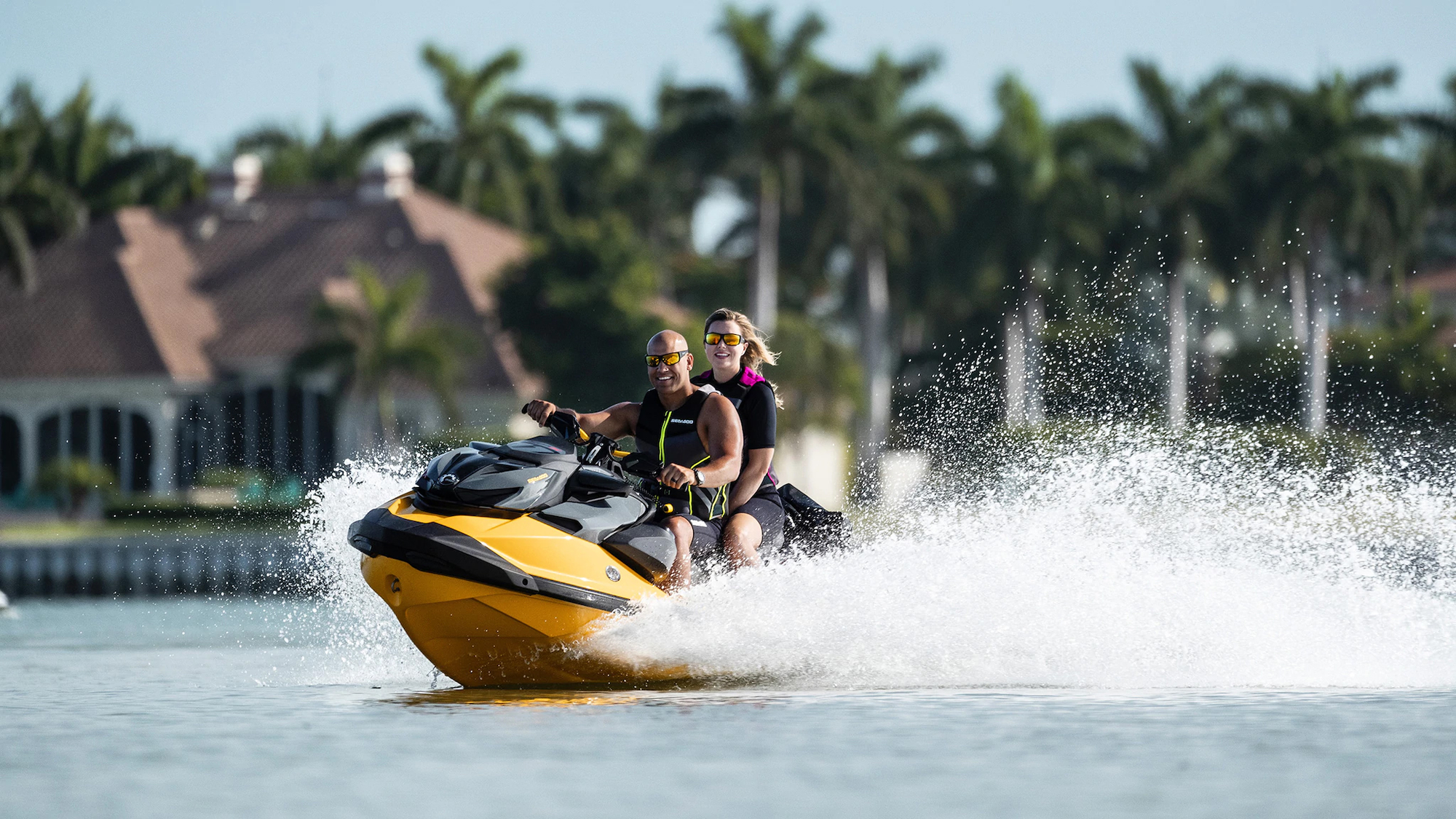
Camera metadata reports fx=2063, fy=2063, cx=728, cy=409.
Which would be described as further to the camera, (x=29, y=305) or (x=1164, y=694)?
(x=29, y=305)

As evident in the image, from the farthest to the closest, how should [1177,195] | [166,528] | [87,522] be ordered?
[1177,195] < [87,522] < [166,528]

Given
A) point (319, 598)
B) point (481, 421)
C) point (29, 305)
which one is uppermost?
point (29, 305)

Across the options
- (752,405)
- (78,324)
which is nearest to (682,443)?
(752,405)

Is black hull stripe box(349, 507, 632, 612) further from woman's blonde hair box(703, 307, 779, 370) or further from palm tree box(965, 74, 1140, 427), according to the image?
palm tree box(965, 74, 1140, 427)

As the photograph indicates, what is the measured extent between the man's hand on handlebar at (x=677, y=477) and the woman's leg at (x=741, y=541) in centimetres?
53

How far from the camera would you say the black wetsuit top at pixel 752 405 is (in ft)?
31.3

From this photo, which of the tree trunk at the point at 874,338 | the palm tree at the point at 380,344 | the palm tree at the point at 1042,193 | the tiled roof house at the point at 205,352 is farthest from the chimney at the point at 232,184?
the palm tree at the point at 1042,193

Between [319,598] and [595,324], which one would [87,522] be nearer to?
[595,324]

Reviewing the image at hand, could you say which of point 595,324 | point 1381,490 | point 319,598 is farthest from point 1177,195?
point 1381,490

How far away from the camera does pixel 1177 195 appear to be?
4891 centimetres

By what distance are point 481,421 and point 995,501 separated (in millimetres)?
29180

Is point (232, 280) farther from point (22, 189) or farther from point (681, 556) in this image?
point (681, 556)

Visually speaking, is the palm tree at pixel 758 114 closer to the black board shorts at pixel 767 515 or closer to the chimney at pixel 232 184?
the chimney at pixel 232 184

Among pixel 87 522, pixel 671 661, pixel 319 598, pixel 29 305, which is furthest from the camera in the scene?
pixel 29 305
